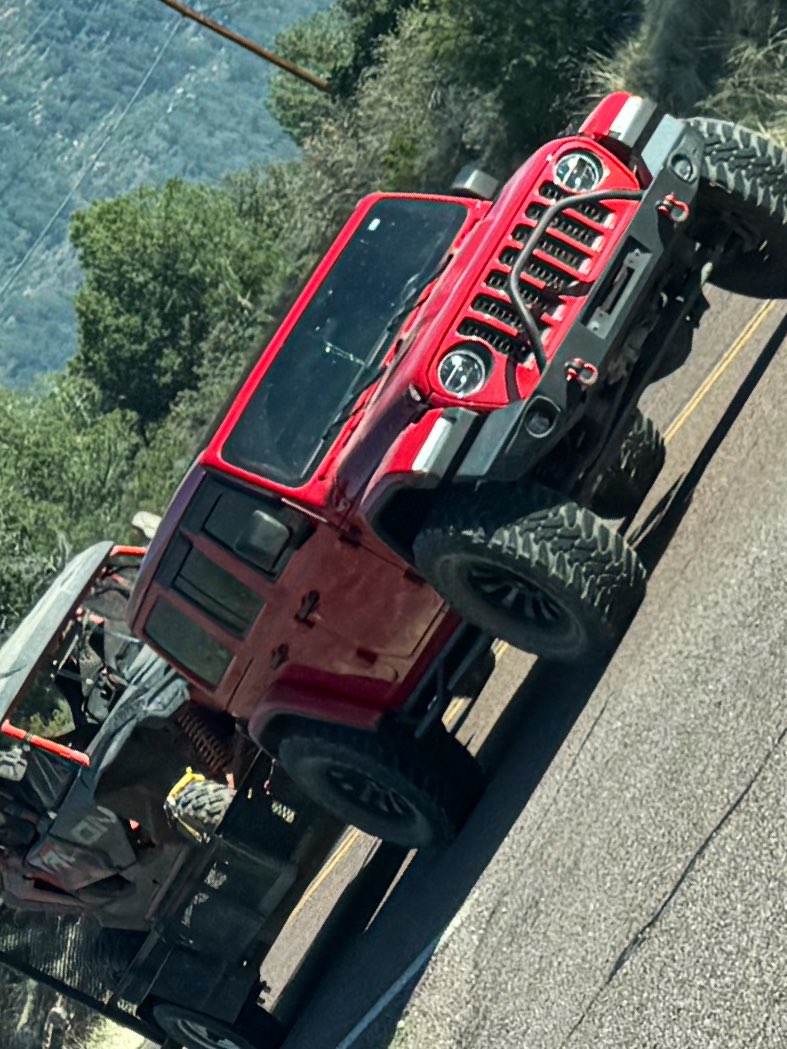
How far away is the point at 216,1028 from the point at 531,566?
4.05 m

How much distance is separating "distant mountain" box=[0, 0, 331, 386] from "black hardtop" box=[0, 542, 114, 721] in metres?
110

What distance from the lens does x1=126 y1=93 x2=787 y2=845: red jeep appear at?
8.50m

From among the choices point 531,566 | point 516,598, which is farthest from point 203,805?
point 531,566

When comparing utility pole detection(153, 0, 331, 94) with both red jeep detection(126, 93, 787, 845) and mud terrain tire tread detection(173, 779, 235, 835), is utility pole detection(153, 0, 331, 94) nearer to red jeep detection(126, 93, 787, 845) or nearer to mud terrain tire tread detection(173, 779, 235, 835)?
red jeep detection(126, 93, 787, 845)

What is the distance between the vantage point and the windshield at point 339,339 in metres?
9.40

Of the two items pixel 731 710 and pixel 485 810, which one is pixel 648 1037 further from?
pixel 485 810

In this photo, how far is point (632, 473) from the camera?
10742mm

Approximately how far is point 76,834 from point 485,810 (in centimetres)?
265

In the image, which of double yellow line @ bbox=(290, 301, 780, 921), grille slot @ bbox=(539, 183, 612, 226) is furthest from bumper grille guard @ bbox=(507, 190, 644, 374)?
double yellow line @ bbox=(290, 301, 780, 921)

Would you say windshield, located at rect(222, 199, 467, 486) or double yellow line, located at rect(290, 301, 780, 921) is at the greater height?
double yellow line, located at rect(290, 301, 780, 921)

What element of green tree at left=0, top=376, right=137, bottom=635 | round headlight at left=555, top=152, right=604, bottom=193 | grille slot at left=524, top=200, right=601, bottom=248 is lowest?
green tree at left=0, top=376, right=137, bottom=635

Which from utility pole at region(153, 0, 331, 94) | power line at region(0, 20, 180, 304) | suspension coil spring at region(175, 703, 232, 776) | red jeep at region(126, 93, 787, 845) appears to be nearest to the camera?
red jeep at region(126, 93, 787, 845)

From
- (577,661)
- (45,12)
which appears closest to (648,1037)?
(577,661)

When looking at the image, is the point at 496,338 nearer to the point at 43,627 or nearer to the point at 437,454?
the point at 437,454
